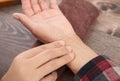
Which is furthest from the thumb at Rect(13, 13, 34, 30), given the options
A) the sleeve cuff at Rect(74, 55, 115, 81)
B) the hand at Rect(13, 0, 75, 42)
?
the sleeve cuff at Rect(74, 55, 115, 81)

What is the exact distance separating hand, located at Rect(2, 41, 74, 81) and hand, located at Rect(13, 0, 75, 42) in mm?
75

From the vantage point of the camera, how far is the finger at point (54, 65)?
1.91 ft

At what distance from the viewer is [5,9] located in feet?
2.96

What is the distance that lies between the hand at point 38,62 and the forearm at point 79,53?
0.07ft

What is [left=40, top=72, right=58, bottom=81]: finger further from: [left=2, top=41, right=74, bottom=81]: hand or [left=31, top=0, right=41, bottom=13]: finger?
[left=31, top=0, right=41, bottom=13]: finger

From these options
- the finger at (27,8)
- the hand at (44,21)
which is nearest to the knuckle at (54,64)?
the hand at (44,21)

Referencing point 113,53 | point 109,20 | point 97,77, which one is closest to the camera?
point 97,77

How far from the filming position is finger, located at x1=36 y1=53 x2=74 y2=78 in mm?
583

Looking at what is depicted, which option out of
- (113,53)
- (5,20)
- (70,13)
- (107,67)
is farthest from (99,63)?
(5,20)

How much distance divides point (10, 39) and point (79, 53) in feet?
0.83

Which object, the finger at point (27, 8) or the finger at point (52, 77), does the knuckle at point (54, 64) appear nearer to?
the finger at point (52, 77)

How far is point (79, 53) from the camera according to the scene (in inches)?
26.7

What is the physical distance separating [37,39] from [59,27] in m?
0.08

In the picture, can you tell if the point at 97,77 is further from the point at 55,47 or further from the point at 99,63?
the point at 55,47
